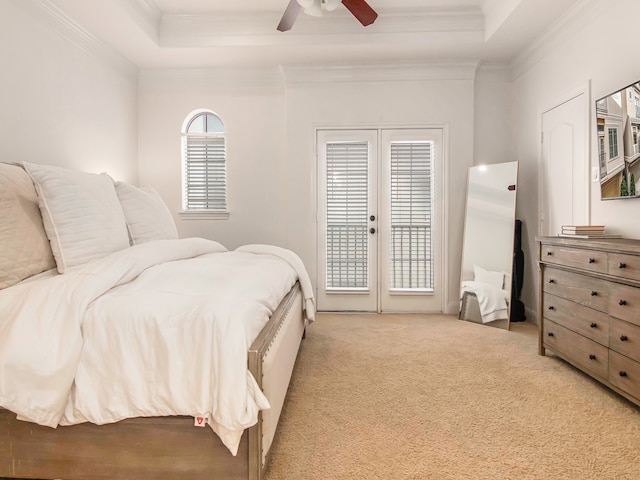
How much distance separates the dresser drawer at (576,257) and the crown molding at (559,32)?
1.73 meters

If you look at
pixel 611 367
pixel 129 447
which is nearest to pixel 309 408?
pixel 129 447

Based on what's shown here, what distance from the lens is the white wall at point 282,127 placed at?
4109 millimetres

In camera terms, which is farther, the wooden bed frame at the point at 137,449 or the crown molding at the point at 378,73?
the crown molding at the point at 378,73

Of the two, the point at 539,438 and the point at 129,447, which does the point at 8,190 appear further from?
the point at 539,438

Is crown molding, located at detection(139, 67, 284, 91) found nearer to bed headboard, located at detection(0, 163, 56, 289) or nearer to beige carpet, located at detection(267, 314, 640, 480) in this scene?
bed headboard, located at detection(0, 163, 56, 289)

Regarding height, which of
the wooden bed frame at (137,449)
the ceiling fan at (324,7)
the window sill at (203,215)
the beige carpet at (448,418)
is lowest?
the beige carpet at (448,418)

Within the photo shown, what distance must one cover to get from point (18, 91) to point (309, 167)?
8.15 ft

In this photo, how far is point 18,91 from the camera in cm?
266

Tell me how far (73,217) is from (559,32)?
3.85 m

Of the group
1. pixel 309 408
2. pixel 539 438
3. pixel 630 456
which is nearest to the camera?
pixel 630 456

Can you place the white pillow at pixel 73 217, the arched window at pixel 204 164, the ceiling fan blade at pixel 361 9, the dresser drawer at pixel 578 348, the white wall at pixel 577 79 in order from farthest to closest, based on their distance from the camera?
the arched window at pixel 204 164, the ceiling fan blade at pixel 361 9, the white wall at pixel 577 79, the dresser drawer at pixel 578 348, the white pillow at pixel 73 217

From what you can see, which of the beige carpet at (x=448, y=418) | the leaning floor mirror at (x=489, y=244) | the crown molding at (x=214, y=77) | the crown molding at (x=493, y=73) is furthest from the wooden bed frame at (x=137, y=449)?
the crown molding at (x=493, y=73)

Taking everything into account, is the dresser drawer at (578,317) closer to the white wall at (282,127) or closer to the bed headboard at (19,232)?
the white wall at (282,127)

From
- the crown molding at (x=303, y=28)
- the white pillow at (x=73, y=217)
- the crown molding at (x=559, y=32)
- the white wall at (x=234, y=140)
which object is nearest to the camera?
the white pillow at (x=73, y=217)
